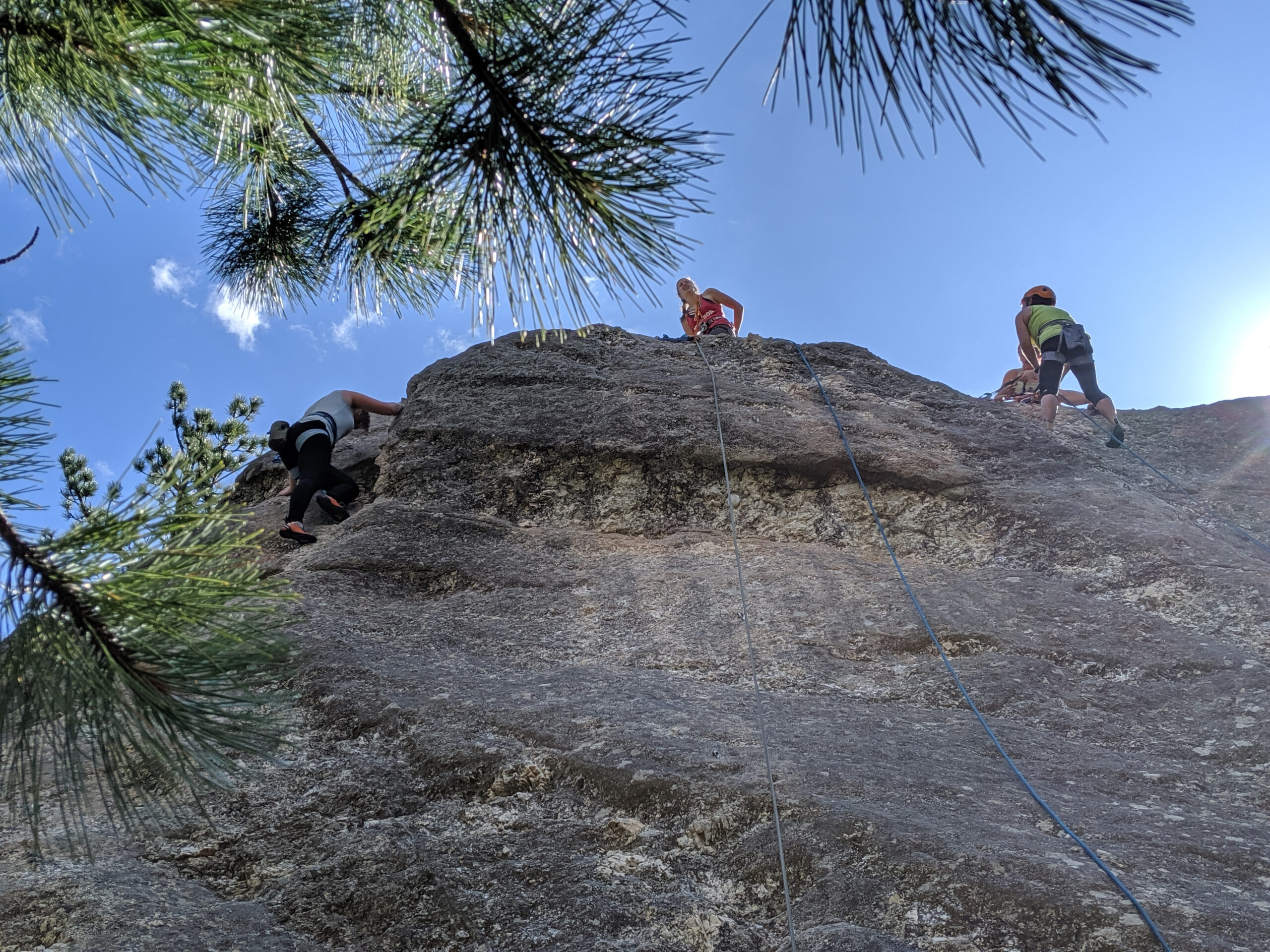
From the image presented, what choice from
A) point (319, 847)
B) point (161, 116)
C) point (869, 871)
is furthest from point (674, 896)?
point (161, 116)

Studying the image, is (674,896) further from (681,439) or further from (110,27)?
(681,439)

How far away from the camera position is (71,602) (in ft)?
5.41

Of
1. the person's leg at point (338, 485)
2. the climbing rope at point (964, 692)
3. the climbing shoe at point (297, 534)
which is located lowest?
the climbing rope at point (964, 692)

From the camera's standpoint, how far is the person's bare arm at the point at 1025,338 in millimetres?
6273

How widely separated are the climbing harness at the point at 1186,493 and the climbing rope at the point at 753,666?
252 centimetres

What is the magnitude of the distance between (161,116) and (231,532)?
1.44 metres

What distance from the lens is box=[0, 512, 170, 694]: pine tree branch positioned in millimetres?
1610

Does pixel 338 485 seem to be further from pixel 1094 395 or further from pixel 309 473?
pixel 1094 395

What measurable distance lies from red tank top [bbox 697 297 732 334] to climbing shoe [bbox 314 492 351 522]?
3.26 meters

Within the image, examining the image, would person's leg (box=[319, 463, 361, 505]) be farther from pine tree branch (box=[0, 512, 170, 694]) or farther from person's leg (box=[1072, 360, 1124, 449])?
person's leg (box=[1072, 360, 1124, 449])

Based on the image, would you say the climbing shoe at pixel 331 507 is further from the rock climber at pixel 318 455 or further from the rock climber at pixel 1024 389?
the rock climber at pixel 1024 389

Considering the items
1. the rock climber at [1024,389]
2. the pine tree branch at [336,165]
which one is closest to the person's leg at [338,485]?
the pine tree branch at [336,165]

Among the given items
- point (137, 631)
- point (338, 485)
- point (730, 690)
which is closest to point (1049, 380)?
point (730, 690)

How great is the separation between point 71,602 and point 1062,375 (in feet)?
19.1
